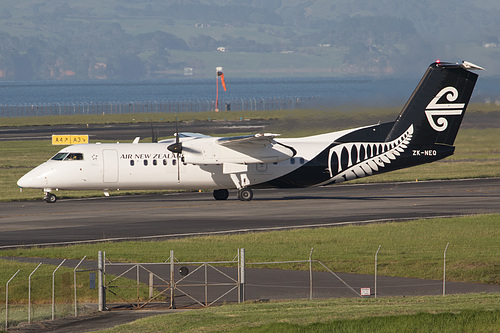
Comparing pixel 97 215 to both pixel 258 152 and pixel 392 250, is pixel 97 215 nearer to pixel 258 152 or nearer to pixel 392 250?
pixel 258 152

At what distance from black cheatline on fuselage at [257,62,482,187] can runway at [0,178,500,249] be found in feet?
6.20

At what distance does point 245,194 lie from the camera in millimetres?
43125

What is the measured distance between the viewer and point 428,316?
17.1 metres

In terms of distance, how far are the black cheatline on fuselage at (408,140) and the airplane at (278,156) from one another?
0.06 metres

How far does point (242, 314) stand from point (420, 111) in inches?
1054

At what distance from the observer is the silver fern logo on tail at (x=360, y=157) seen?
136 ft

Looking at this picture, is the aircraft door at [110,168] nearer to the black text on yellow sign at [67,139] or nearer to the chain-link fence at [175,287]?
the chain-link fence at [175,287]

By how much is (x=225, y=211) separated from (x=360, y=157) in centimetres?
842

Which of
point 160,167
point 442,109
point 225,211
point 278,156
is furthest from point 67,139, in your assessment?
point 442,109

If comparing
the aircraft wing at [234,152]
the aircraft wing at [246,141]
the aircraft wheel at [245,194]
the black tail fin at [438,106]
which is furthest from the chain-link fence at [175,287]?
the black tail fin at [438,106]

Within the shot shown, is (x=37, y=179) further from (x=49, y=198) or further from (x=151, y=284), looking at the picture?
(x=151, y=284)

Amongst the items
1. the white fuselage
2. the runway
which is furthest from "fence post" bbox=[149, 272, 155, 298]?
the white fuselage

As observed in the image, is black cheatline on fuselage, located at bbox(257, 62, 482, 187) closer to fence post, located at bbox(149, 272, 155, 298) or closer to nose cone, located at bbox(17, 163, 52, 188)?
nose cone, located at bbox(17, 163, 52, 188)

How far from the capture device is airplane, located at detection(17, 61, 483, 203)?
A: 41.2m
